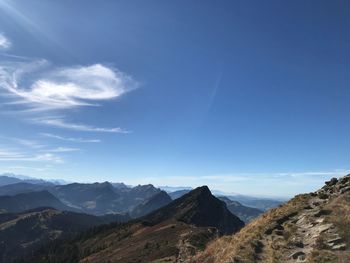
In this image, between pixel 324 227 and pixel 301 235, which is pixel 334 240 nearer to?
pixel 324 227

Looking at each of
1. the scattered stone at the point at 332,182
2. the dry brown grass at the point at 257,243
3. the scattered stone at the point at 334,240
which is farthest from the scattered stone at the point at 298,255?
the scattered stone at the point at 332,182

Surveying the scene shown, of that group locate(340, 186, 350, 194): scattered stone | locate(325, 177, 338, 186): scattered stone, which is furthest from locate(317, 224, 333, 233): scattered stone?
locate(325, 177, 338, 186): scattered stone

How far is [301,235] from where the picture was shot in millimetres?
26484

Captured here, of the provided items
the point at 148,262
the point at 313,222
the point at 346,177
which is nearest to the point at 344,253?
the point at 313,222

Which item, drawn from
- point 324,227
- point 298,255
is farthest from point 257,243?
point 324,227

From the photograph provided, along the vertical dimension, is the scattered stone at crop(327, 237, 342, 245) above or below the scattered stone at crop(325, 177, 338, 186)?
below

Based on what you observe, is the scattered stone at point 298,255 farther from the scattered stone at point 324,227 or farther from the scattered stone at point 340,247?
the scattered stone at point 324,227

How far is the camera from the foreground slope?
23.2 metres

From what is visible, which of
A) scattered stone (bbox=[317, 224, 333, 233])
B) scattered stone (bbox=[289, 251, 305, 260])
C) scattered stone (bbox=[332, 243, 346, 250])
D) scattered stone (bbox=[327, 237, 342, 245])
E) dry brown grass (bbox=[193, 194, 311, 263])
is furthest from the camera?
dry brown grass (bbox=[193, 194, 311, 263])

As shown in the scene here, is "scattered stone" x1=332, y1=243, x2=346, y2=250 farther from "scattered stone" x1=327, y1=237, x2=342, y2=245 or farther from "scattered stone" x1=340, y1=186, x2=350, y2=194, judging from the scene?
"scattered stone" x1=340, y1=186, x2=350, y2=194

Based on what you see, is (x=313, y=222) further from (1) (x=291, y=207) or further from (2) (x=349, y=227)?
(1) (x=291, y=207)

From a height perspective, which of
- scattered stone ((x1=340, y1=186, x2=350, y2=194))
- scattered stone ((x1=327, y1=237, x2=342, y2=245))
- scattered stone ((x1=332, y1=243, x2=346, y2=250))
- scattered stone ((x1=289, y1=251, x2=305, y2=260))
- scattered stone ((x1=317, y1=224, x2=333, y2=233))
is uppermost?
scattered stone ((x1=340, y1=186, x2=350, y2=194))

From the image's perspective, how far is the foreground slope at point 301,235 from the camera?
914 inches

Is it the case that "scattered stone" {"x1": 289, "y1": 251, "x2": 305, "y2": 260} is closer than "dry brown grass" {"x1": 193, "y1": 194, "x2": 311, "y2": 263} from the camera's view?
Yes
